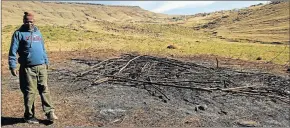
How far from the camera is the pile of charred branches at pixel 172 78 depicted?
1222cm

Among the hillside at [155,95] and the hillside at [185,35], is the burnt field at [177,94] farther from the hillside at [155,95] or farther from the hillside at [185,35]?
the hillside at [185,35]

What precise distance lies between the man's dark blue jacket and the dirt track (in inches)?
52.7

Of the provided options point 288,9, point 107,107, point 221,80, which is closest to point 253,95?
point 221,80

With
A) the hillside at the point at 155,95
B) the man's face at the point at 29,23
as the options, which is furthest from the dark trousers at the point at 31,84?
the man's face at the point at 29,23

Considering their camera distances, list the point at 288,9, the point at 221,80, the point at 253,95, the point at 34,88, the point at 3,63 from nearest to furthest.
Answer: the point at 34,88 → the point at 253,95 → the point at 221,80 → the point at 3,63 → the point at 288,9

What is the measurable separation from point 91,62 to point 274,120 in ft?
35.5

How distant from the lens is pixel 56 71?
15.3 meters

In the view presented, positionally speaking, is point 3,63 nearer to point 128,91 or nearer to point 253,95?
point 128,91

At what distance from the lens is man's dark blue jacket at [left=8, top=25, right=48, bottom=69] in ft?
23.7

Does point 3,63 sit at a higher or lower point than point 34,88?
lower

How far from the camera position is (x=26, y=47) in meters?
7.35

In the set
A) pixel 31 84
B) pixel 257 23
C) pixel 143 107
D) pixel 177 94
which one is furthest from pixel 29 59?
pixel 257 23

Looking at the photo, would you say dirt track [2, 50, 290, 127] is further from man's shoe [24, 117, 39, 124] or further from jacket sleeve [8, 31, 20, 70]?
jacket sleeve [8, 31, 20, 70]

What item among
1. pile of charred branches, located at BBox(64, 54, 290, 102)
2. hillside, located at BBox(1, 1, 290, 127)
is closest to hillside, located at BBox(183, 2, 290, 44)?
pile of charred branches, located at BBox(64, 54, 290, 102)
